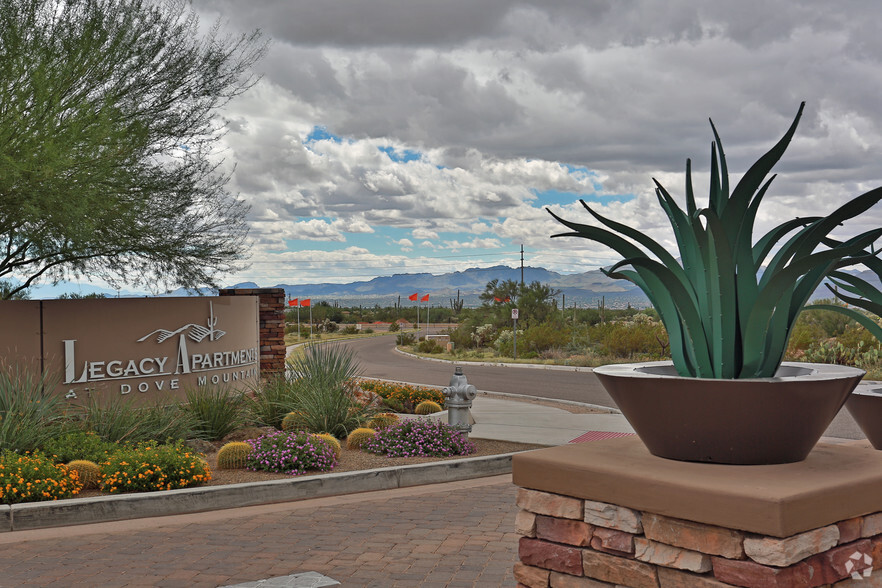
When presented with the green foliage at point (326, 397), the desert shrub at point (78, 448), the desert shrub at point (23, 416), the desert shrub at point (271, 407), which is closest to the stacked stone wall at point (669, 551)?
the desert shrub at point (78, 448)

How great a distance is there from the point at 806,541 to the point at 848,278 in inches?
93.7

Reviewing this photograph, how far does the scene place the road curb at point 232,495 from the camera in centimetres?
782

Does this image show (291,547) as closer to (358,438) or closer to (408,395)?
(358,438)

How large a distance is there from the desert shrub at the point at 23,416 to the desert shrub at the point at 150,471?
1149 millimetres

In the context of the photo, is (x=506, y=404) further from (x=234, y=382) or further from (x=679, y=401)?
(x=679, y=401)

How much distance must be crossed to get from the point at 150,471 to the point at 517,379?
661 inches

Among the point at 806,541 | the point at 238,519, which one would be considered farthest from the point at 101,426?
the point at 806,541

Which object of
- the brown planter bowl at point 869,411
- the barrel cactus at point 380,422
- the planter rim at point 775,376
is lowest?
the barrel cactus at point 380,422

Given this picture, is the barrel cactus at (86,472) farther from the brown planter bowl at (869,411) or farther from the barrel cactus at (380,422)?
the brown planter bowl at (869,411)

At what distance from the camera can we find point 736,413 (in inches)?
148

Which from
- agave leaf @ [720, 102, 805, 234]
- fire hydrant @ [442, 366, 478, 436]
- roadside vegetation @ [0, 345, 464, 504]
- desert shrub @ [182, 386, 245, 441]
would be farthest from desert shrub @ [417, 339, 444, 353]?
agave leaf @ [720, 102, 805, 234]

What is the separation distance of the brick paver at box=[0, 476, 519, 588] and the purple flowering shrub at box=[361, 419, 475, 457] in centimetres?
183

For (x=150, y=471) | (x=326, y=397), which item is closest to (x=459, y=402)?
(x=326, y=397)

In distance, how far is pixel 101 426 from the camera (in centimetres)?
1045
